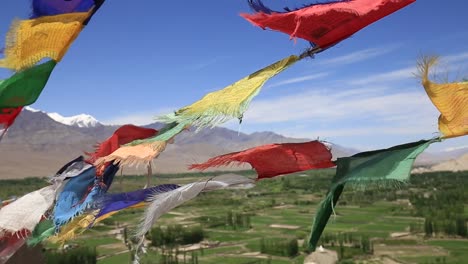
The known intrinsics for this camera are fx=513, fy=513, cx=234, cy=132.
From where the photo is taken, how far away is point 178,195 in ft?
6.42

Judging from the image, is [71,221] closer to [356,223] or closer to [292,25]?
[292,25]

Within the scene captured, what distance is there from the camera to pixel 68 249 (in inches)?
968

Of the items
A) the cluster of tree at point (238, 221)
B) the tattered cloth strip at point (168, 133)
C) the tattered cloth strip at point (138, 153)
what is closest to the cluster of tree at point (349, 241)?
the cluster of tree at point (238, 221)

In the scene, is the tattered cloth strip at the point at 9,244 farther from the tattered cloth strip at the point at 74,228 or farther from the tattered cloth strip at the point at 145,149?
the tattered cloth strip at the point at 145,149

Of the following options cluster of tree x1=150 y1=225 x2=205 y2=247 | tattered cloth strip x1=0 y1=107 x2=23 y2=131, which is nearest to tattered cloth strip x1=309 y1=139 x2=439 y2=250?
tattered cloth strip x1=0 y1=107 x2=23 y2=131

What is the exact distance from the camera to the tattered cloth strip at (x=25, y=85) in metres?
2.34

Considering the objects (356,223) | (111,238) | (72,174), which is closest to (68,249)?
(111,238)

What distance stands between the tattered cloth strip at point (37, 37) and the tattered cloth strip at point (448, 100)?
1.48m

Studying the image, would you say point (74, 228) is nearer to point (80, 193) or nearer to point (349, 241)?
point (80, 193)

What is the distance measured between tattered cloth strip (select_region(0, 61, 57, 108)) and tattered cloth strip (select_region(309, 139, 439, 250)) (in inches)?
55.8

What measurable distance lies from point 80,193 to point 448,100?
5.03 ft

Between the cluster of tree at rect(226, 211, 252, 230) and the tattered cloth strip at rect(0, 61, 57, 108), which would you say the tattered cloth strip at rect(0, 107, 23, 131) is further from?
the cluster of tree at rect(226, 211, 252, 230)

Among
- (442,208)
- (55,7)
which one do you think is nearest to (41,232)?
(55,7)

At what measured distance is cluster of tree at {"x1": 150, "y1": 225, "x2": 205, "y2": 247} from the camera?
28922 millimetres
